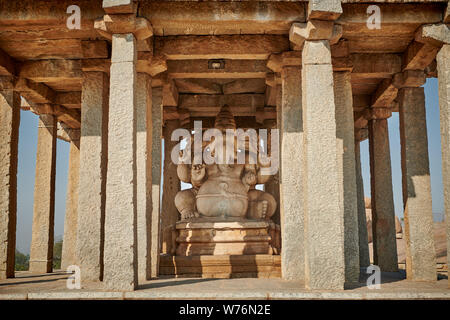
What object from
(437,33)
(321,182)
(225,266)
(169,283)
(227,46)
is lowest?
(169,283)

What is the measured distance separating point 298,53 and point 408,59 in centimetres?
241

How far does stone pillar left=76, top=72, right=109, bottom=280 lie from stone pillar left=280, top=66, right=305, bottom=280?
137 inches

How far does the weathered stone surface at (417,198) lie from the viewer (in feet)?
30.3

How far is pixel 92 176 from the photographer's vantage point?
8.96 metres

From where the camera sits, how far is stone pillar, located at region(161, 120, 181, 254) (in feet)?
41.5

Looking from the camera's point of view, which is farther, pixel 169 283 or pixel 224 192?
pixel 224 192

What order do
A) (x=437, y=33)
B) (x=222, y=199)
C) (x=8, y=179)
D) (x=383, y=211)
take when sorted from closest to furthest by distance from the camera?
(x=437, y=33), (x=8, y=179), (x=222, y=199), (x=383, y=211)

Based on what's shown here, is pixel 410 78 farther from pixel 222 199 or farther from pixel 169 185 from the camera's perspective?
pixel 169 185

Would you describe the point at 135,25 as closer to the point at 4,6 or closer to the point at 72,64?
the point at 4,6

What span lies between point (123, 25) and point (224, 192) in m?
4.84

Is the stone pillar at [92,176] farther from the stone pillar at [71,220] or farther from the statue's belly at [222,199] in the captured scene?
the stone pillar at [71,220]

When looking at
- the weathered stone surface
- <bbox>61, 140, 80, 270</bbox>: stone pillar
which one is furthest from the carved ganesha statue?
<bbox>61, 140, 80, 270</bbox>: stone pillar

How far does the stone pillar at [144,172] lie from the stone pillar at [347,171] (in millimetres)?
3611

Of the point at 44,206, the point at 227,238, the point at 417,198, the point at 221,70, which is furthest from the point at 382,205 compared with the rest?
the point at 44,206
